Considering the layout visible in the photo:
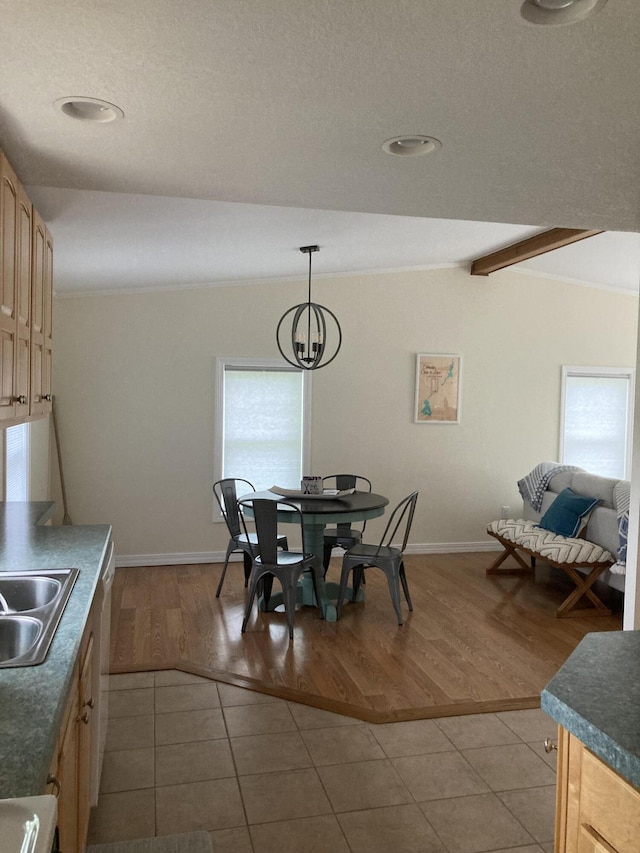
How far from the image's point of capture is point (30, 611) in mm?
2141

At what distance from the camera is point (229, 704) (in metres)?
3.54

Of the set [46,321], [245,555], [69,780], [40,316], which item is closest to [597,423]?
[245,555]

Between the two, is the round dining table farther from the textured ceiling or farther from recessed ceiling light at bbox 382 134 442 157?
recessed ceiling light at bbox 382 134 442 157

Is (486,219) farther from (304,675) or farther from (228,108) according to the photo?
(304,675)

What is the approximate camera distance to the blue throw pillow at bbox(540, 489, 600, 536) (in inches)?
220

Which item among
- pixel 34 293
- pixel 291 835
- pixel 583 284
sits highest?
pixel 583 284

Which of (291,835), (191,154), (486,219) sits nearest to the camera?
(191,154)

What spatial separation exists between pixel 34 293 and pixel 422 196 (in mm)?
1524

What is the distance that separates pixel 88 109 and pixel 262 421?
470cm

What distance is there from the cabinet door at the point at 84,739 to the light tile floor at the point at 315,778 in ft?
1.36

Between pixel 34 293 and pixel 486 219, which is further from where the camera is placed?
pixel 486 219

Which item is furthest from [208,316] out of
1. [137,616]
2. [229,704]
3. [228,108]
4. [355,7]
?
[355,7]

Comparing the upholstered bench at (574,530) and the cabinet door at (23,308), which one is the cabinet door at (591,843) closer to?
Answer: the cabinet door at (23,308)

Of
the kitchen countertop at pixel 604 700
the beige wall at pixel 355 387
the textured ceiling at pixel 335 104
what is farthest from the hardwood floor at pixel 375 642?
→ the textured ceiling at pixel 335 104
